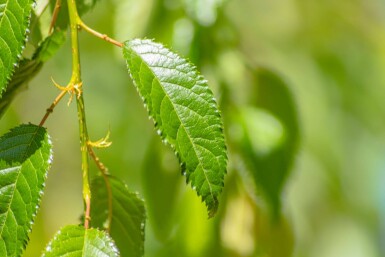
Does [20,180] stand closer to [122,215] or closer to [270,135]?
[122,215]

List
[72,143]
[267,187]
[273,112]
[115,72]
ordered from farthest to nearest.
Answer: [72,143], [115,72], [273,112], [267,187]

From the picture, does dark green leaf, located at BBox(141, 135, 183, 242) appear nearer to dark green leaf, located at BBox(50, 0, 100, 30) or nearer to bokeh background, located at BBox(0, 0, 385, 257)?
bokeh background, located at BBox(0, 0, 385, 257)

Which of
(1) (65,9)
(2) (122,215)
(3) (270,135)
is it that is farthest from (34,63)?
(3) (270,135)

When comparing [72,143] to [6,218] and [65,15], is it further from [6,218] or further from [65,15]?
[6,218]

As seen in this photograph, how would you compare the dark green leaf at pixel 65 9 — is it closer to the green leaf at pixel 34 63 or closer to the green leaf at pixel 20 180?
the green leaf at pixel 34 63

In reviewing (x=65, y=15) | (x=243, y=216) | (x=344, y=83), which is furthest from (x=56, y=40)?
(x=344, y=83)

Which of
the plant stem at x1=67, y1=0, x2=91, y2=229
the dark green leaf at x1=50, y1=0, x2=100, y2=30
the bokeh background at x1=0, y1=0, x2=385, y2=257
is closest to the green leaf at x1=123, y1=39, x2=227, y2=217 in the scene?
the plant stem at x1=67, y1=0, x2=91, y2=229
